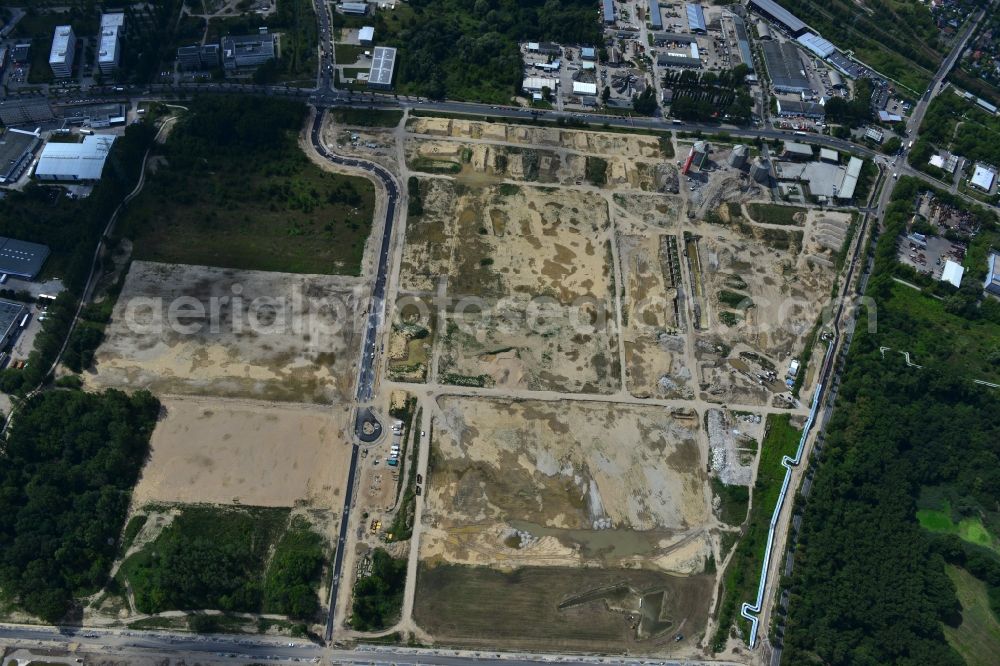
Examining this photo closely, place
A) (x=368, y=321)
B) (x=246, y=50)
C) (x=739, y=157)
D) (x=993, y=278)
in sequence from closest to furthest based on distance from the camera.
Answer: (x=368, y=321)
(x=993, y=278)
(x=739, y=157)
(x=246, y=50)

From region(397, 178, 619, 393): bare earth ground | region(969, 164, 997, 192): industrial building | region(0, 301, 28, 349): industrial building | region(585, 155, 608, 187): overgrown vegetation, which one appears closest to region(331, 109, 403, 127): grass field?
region(397, 178, 619, 393): bare earth ground

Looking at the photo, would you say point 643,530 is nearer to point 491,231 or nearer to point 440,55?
point 491,231

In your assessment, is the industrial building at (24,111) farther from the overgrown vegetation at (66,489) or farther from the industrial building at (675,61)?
the industrial building at (675,61)

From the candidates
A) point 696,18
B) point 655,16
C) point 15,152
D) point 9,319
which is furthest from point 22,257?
point 696,18

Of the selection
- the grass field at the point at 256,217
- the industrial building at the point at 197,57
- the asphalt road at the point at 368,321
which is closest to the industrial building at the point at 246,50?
the industrial building at the point at 197,57

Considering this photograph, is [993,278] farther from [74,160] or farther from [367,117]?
[74,160]

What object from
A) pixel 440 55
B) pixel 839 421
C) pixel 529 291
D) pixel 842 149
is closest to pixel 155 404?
pixel 529 291
